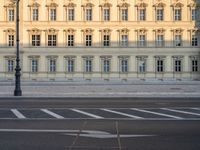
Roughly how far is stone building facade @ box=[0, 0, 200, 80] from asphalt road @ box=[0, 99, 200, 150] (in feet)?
148

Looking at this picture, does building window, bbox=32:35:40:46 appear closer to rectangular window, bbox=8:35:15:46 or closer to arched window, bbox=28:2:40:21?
arched window, bbox=28:2:40:21

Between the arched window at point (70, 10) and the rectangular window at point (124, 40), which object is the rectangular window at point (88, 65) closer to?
the rectangular window at point (124, 40)

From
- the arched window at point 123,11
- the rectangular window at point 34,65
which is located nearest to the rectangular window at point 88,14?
the arched window at point 123,11

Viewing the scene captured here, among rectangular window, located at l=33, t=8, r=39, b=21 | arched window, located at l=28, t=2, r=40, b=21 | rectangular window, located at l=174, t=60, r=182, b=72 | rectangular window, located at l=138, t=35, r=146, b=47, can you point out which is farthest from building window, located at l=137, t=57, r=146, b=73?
arched window, located at l=28, t=2, r=40, b=21

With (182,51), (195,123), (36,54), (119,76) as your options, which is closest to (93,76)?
(119,76)

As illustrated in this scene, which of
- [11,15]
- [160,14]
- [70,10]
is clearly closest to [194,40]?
[160,14]

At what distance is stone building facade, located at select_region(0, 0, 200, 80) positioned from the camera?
62594 millimetres

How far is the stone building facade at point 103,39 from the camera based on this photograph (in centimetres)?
6259

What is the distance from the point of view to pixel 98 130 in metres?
12.4

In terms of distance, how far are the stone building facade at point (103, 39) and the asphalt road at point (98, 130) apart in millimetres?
45096

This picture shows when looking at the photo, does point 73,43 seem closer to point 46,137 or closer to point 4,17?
point 4,17

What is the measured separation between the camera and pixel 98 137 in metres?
11.2

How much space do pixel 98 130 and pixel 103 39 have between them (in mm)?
51640

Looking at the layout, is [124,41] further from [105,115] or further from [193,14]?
[105,115]
